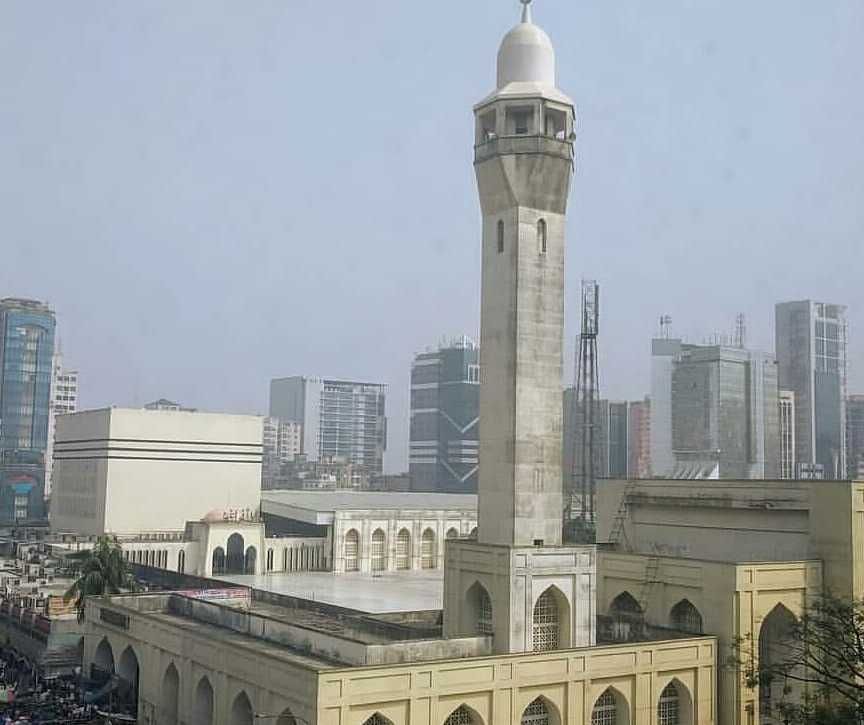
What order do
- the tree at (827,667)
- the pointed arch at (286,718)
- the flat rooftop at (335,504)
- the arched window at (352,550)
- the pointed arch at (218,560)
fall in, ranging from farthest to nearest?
the flat rooftop at (335,504)
the arched window at (352,550)
the pointed arch at (218,560)
the pointed arch at (286,718)
the tree at (827,667)

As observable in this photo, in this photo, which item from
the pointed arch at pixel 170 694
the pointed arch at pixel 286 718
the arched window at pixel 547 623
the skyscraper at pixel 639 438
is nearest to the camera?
the pointed arch at pixel 286 718

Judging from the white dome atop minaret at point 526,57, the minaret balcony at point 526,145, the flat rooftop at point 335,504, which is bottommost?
the flat rooftop at point 335,504

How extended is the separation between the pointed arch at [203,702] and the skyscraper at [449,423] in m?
152

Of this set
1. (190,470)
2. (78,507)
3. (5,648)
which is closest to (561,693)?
(5,648)

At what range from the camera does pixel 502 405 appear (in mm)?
35062

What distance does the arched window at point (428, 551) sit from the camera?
9044 cm

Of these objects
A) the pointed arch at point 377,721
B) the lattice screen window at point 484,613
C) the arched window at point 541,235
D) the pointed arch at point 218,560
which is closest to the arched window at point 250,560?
the pointed arch at point 218,560

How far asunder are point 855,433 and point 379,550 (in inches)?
4133

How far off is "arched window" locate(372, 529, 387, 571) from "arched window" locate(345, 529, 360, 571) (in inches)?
60.0

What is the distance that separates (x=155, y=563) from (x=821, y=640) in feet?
199

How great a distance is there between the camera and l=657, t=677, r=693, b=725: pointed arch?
35.5m

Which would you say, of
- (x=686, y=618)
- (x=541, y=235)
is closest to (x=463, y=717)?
(x=686, y=618)

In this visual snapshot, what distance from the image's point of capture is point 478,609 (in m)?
35.4

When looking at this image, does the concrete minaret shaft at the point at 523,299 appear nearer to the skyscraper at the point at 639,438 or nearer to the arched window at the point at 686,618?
the arched window at the point at 686,618
